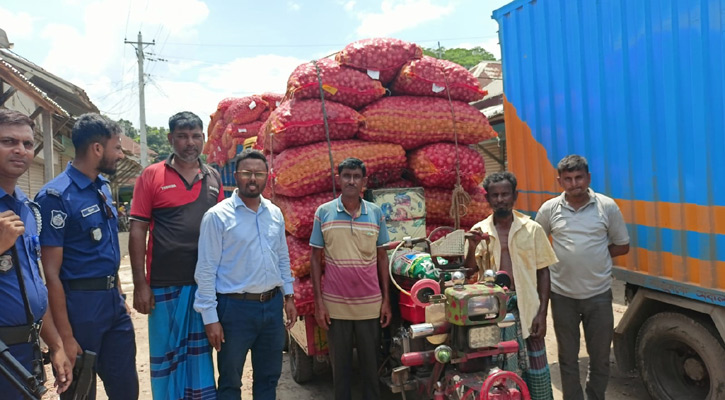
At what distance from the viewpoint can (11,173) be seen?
1933 millimetres

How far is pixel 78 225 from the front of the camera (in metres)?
2.44

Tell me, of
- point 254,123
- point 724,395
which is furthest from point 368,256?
point 254,123

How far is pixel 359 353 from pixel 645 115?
8.29 ft

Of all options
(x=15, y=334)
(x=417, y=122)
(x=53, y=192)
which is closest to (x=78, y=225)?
(x=53, y=192)

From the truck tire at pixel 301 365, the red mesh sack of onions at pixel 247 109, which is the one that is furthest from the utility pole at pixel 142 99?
the truck tire at pixel 301 365

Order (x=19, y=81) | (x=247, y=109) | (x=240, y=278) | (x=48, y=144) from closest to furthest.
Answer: (x=240, y=278), (x=19, y=81), (x=48, y=144), (x=247, y=109)

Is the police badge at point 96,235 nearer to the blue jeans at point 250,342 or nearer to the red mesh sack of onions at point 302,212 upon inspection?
the blue jeans at point 250,342

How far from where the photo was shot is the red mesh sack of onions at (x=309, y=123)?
3635 mm

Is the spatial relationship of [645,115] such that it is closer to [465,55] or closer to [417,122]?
[417,122]

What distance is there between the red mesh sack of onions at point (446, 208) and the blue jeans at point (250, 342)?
1.68 meters

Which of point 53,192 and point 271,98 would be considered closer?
point 53,192

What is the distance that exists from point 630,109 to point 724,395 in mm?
1935

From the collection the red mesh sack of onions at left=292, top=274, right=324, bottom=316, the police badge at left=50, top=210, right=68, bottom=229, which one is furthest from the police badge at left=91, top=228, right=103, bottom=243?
the red mesh sack of onions at left=292, top=274, right=324, bottom=316

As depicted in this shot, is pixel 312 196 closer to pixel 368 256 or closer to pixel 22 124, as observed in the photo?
pixel 368 256
